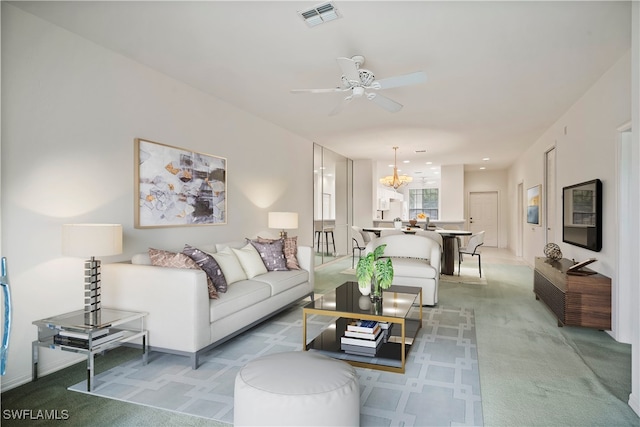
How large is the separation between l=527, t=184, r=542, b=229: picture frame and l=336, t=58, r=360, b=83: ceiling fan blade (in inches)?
A: 211

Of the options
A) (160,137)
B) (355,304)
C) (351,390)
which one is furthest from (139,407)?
(160,137)

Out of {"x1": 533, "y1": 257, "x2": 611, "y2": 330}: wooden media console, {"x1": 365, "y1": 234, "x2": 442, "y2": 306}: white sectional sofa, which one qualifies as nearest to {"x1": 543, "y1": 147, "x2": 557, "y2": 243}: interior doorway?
{"x1": 365, "y1": 234, "x2": 442, "y2": 306}: white sectional sofa

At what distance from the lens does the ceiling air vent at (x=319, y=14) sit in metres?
2.53

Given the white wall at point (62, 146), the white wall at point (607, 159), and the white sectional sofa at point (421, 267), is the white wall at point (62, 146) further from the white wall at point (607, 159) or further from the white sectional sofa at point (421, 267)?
the white wall at point (607, 159)

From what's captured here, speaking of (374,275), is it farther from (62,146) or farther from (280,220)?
(62,146)

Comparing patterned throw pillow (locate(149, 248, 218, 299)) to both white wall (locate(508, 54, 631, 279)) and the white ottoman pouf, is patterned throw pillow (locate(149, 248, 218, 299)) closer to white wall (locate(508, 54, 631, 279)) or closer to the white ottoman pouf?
the white ottoman pouf

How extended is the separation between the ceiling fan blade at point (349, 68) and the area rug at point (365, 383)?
2.37 metres

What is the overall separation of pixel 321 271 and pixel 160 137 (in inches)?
173

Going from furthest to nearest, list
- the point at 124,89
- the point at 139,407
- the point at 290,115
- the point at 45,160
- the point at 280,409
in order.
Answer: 1. the point at 290,115
2. the point at 124,89
3. the point at 45,160
4. the point at 139,407
5. the point at 280,409

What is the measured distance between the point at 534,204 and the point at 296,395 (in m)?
7.31

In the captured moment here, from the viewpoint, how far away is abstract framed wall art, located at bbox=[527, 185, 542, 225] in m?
6.93

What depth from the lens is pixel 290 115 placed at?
212 inches

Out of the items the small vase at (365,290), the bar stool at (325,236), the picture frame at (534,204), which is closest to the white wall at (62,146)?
the small vase at (365,290)

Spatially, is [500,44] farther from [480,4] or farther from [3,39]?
[3,39]
